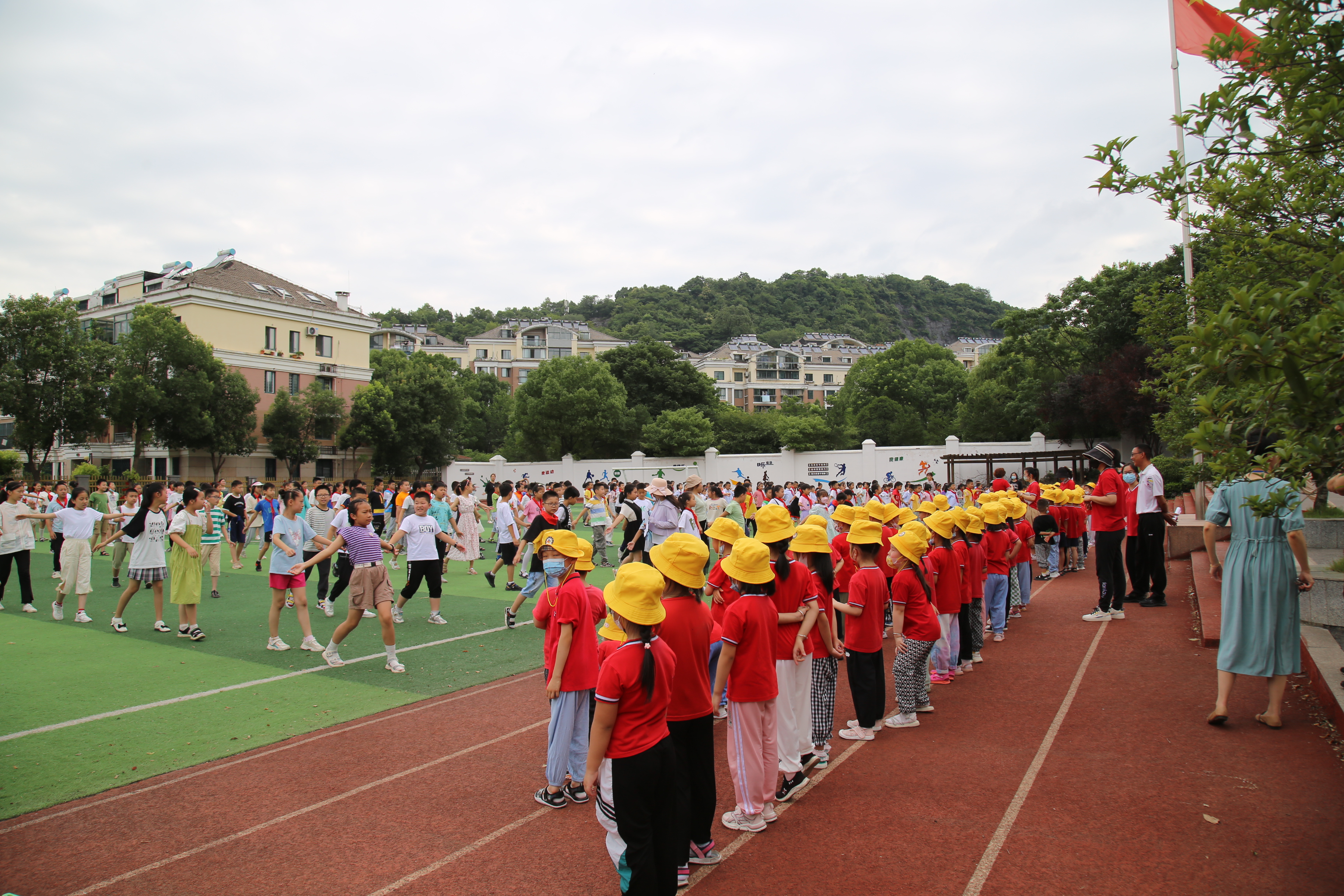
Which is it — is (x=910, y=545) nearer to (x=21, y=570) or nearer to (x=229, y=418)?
(x=21, y=570)

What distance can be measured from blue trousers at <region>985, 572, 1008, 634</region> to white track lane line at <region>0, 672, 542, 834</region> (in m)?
5.33

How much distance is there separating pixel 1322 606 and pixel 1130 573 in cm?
357

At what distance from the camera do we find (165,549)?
982cm

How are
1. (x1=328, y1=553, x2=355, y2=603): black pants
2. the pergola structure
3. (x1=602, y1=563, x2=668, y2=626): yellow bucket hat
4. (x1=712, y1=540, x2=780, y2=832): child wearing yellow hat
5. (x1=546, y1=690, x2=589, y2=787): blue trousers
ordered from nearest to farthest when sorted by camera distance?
(x1=602, y1=563, x2=668, y2=626): yellow bucket hat
(x1=712, y1=540, x2=780, y2=832): child wearing yellow hat
(x1=546, y1=690, x2=589, y2=787): blue trousers
(x1=328, y1=553, x2=355, y2=603): black pants
the pergola structure

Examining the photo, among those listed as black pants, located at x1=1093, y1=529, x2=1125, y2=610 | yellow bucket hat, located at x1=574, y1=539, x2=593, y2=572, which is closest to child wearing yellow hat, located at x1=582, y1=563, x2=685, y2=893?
yellow bucket hat, located at x1=574, y1=539, x2=593, y2=572

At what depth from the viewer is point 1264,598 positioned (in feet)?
18.3

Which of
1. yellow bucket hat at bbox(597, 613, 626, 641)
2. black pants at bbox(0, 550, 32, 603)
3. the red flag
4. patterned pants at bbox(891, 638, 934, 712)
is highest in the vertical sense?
the red flag

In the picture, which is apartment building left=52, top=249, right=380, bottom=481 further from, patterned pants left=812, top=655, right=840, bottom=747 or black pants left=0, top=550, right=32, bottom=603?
patterned pants left=812, top=655, right=840, bottom=747

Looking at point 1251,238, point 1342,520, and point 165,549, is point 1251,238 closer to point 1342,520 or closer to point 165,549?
point 1342,520

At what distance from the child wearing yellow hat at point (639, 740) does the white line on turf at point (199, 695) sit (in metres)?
5.34

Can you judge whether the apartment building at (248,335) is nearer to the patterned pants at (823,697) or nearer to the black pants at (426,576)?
the black pants at (426,576)

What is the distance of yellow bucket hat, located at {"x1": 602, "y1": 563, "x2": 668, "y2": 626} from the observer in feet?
11.4

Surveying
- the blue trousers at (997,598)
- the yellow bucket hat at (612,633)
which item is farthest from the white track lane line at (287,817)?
the blue trousers at (997,598)

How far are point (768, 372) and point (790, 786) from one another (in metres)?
92.2
